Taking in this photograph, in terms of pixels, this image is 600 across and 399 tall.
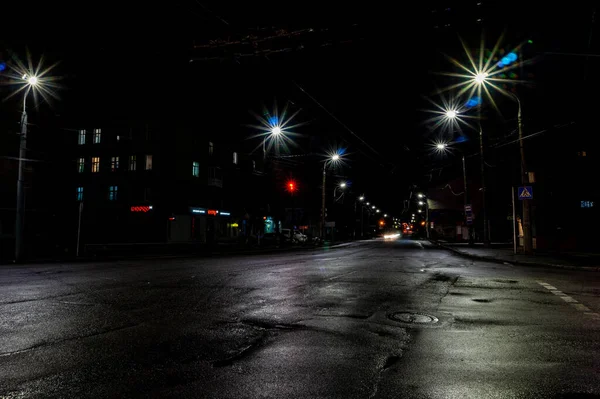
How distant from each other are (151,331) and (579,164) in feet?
106

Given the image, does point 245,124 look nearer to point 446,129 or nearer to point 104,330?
point 446,129

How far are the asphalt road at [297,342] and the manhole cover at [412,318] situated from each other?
4cm

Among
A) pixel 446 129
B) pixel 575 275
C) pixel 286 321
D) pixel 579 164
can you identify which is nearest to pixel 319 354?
pixel 286 321

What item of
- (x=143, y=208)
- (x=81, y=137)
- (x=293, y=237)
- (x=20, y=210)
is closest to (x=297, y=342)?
(x=20, y=210)

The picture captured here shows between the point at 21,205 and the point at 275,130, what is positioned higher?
the point at 275,130

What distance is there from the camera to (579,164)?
2900 centimetres

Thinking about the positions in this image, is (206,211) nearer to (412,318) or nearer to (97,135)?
(97,135)

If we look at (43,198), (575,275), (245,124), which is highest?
(245,124)

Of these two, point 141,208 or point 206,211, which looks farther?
point 206,211

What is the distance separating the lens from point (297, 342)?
5512 millimetres

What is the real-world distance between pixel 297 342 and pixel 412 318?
2524 mm

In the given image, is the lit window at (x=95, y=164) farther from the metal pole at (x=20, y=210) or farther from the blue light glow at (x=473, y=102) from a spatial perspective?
the blue light glow at (x=473, y=102)

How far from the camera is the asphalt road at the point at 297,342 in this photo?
13.1 feet

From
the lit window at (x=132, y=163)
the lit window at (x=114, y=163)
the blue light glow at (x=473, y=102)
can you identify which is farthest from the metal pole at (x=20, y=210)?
the blue light glow at (x=473, y=102)
